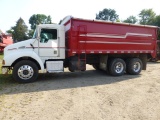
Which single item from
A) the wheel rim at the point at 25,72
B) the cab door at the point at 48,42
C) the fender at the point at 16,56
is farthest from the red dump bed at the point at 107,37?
the wheel rim at the point at 25,72

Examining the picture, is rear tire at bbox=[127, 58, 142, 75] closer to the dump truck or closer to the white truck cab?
the dump truck

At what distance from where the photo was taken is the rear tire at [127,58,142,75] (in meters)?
10.9

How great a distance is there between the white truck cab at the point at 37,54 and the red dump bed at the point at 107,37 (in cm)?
58

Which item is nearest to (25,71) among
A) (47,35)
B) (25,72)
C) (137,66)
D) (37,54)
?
(25,72)

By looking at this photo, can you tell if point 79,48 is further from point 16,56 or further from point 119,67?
point 16,56

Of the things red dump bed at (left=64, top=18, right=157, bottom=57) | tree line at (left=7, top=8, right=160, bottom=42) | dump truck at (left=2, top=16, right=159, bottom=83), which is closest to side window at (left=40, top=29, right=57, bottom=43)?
dump truck at (left=2, top=16, right=159, bottom=83)

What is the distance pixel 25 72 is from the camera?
8523mm

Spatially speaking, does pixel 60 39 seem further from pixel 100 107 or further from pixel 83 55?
pixel 100 107

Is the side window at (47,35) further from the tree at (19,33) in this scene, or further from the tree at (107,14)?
the tree at (107,14)

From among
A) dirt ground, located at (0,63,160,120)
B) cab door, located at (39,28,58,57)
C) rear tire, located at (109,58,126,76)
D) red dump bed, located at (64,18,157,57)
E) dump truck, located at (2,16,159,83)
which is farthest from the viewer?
rear tire, located at (109,58,126,76)

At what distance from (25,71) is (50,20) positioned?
86747 millimetres

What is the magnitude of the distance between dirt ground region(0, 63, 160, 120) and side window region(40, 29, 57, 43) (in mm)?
2066

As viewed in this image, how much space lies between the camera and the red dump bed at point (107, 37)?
30.4ft

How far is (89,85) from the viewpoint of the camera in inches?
327
